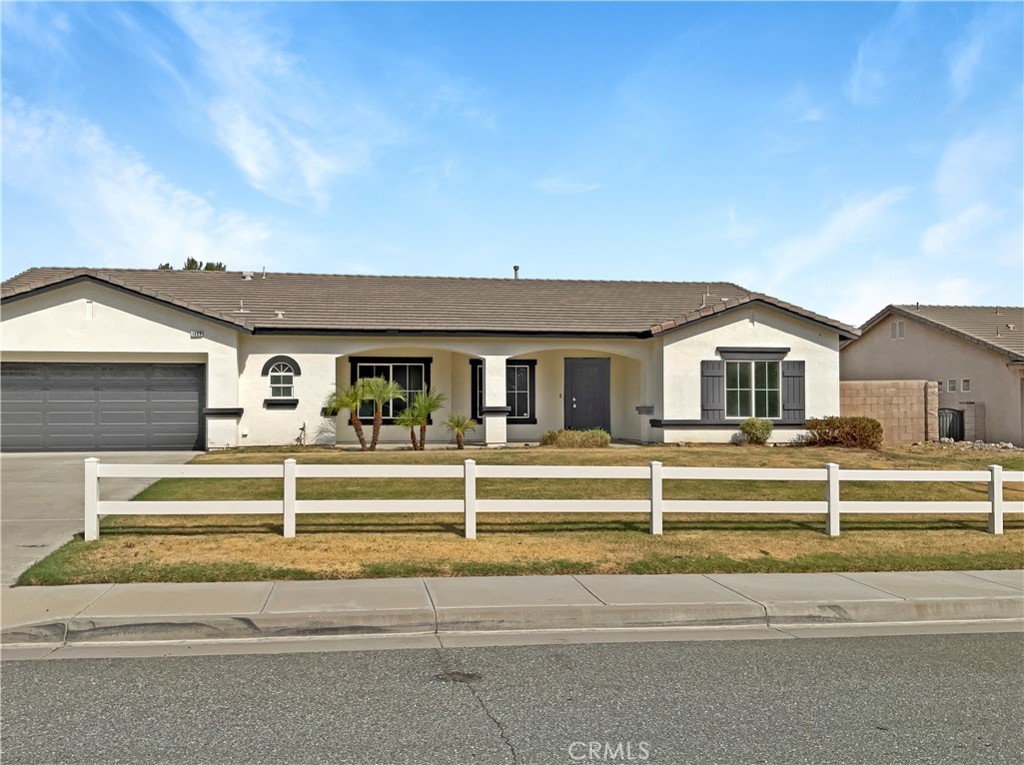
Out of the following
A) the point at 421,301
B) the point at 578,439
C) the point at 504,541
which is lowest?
the point at 504,541

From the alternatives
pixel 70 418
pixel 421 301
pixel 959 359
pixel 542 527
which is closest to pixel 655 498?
pixel 542 527

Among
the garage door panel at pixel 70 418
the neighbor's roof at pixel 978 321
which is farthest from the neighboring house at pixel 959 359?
the garage door panel at pixel 70 418

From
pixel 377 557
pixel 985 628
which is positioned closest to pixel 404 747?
pixel 377 557

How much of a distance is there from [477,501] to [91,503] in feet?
15.1

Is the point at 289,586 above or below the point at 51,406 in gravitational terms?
below

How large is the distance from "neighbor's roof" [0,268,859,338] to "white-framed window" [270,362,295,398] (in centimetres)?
96

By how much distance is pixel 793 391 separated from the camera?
977 inches

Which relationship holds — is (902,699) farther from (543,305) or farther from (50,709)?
(543,305)

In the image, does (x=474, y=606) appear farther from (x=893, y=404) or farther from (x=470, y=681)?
(x=893, y=404)

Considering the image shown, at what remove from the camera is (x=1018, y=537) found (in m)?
12.6

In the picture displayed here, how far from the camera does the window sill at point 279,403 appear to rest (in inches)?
Answer: 914

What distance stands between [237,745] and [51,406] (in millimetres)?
19817

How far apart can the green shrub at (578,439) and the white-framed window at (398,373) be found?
165 inches

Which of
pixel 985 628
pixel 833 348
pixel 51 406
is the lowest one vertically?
pixel 985 628
